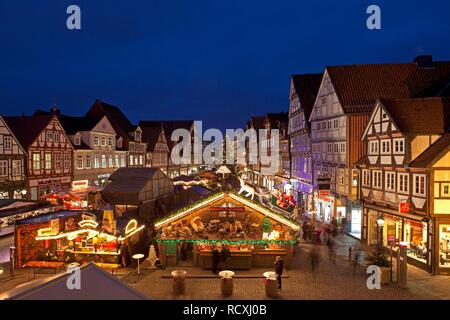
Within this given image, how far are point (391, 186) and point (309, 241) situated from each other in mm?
6230

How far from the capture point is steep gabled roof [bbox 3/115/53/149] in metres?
34.2

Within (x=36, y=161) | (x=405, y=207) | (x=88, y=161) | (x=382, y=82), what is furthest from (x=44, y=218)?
(x=88, y=161)

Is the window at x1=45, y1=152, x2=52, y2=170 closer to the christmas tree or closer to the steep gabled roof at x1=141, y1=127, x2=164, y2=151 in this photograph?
the steep gabled roof at x1=141, y1=127, x2=164, y2=151

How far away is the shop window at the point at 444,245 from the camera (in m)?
16.5

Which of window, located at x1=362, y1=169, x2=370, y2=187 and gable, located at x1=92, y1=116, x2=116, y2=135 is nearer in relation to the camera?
window, located at x1=362, y1=169, x2=370, y2=187

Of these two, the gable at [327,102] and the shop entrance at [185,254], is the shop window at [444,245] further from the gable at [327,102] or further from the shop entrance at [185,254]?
the shop entrance at [185,254]

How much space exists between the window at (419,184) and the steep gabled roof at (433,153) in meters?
0.56

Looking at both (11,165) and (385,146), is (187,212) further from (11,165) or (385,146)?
(11,165)

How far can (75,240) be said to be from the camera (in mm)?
17516

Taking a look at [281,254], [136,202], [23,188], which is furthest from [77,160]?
[281,254]

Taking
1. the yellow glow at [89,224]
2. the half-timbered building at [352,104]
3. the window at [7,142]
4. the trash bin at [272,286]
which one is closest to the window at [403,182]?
the half-timbered building at [352,104]

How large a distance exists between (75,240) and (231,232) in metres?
7.32

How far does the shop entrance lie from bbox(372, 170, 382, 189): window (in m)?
10.7

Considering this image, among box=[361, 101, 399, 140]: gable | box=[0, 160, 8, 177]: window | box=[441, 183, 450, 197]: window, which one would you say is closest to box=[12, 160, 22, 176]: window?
box=[0, 160, 8, 177]: window
